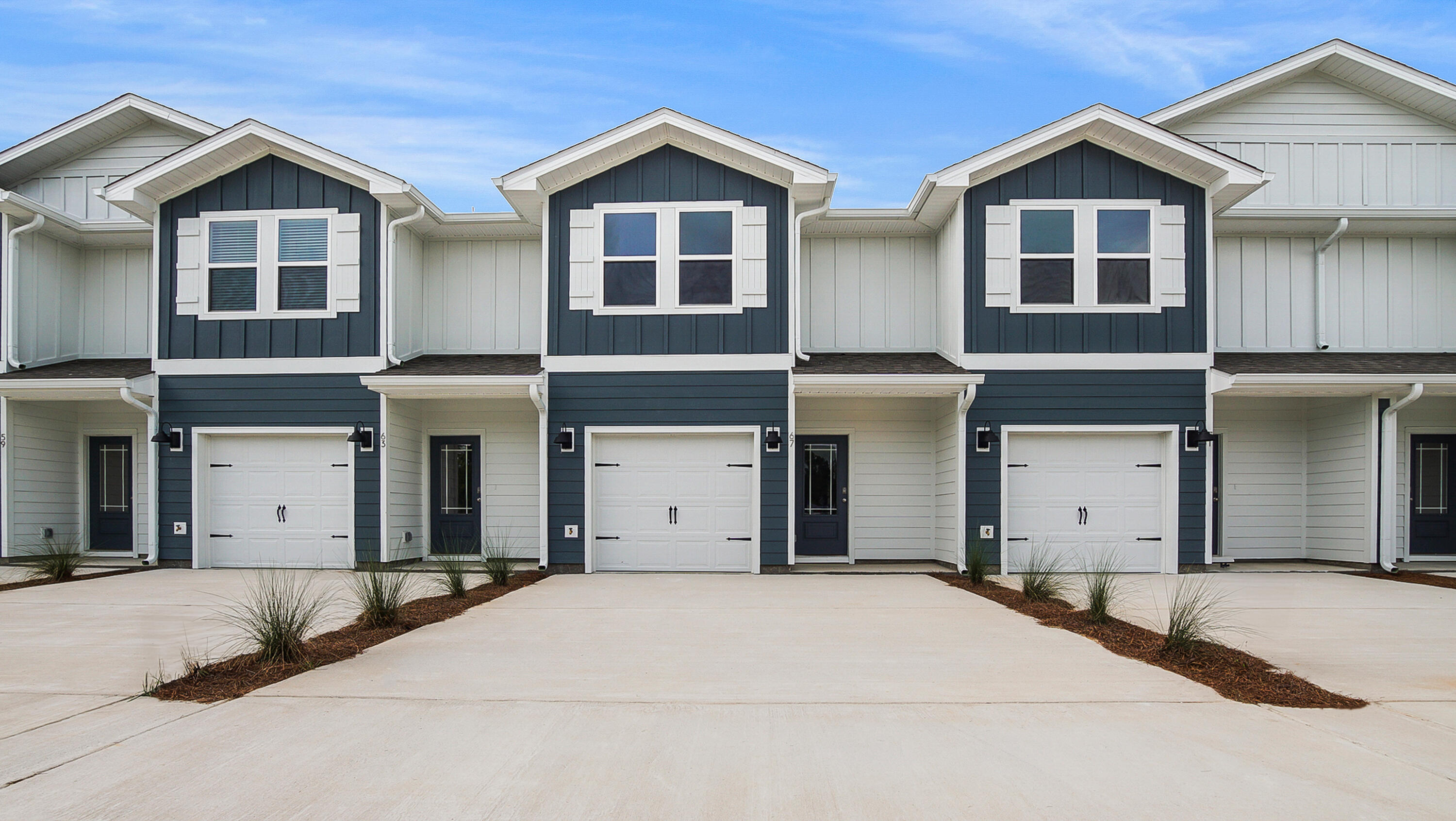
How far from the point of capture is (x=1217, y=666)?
19.6 ft

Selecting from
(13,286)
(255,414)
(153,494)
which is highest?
(13,286)

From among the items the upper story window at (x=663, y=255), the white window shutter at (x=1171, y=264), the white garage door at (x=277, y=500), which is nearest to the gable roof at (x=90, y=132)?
the white garage door at (x=277, y=500)

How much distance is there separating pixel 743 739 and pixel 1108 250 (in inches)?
387

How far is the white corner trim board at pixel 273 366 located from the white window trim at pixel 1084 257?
8.38 metres

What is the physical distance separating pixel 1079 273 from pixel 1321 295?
4.12m

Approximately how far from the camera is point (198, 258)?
41.4ft

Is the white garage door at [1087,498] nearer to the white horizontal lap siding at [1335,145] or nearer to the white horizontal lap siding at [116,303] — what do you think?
the white horizontal lap siding at [1335,145]

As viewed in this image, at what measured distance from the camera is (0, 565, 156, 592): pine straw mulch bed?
10.5 metres

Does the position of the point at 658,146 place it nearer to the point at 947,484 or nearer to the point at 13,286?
the point at 947,484

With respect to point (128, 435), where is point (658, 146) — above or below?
above

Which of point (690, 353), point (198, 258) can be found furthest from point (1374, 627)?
point (198, 258)

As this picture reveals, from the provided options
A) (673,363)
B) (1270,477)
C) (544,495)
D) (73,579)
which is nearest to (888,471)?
(673,363)

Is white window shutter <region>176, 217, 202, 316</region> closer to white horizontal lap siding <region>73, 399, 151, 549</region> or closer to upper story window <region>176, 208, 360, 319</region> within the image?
upper story window <region>176, 208, 360, 319</region>

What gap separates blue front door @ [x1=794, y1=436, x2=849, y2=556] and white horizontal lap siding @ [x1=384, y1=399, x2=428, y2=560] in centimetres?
540
